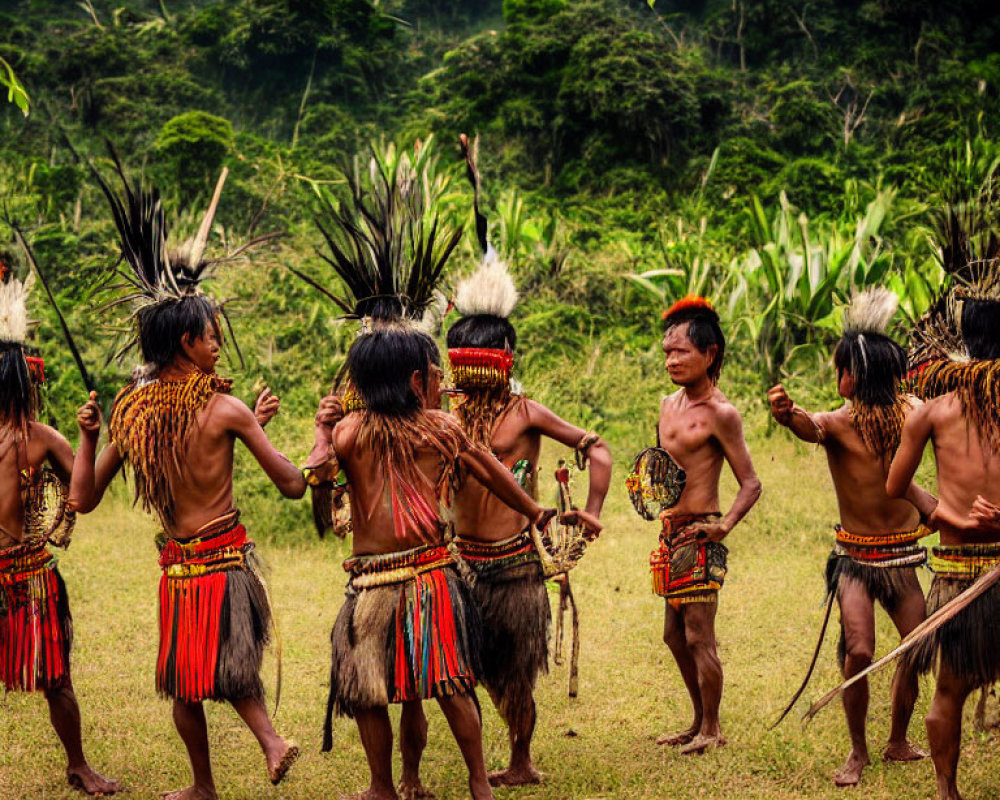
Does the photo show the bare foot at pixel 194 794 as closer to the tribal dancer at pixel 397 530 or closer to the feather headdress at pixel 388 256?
the tribal dancer at pixel 397 530

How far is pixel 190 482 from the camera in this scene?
3992 millimetres

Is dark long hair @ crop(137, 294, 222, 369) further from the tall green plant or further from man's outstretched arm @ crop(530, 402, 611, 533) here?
the tall green plant

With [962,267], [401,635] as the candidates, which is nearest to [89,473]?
[401,635]

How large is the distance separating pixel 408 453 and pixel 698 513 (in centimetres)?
155

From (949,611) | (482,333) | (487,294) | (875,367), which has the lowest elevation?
(949,611)

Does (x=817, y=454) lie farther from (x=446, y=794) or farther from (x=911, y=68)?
(x=911, y=68)

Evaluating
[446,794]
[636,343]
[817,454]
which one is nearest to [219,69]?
[636,343]

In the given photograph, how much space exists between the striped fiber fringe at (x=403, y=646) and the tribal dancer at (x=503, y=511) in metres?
0.56

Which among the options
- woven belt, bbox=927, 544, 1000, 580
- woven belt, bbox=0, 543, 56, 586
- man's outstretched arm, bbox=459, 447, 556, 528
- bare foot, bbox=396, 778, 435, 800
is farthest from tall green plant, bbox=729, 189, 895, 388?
woven belt, bbox=0, 543, 56, 586

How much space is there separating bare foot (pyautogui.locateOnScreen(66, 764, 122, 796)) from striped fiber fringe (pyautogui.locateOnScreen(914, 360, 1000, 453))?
3411 millimetres

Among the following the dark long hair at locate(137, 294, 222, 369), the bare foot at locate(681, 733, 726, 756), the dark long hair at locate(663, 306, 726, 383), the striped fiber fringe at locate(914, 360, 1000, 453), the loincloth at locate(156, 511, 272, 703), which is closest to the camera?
the striped fiber fringe at locate(914, 360, 1000, 453)

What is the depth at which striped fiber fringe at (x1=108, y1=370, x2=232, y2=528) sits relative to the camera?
13.0 ft

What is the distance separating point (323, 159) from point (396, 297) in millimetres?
13751

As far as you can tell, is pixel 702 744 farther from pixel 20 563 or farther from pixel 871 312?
pixel 20 563
